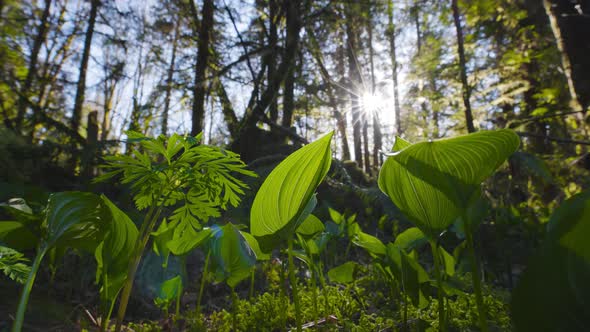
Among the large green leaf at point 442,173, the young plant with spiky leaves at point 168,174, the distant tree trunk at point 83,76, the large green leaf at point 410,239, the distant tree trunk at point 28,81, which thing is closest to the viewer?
the large green leaf at point 442,173

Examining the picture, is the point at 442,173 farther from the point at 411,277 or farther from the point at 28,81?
the point at 28,81

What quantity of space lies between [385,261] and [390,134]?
12402 millimetres

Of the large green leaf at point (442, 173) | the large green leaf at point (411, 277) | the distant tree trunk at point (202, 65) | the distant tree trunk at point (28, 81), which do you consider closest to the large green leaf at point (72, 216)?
the large green leaf at point (442, 173)

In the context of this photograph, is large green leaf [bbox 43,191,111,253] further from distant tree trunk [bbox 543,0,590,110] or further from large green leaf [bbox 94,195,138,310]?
distant tree trunk [bbox 543,0,590,110]

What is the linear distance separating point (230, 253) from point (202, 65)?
3107mm

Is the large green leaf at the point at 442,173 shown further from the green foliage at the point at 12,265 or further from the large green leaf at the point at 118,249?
the green foliage at the point at 12,265

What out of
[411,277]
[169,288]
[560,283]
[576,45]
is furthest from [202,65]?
[576,45]

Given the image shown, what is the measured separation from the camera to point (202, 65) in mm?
3533

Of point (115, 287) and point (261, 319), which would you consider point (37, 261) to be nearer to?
point (115, 287)

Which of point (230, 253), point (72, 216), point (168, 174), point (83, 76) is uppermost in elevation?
point (83, 76)

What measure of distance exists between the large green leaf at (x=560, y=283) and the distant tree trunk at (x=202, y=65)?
3300 millimetres

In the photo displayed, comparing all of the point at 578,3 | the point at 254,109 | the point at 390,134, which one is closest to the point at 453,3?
the point at 578,3

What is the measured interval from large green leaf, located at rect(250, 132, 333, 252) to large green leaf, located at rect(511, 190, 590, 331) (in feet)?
1.29

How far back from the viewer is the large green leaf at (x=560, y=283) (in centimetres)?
39
